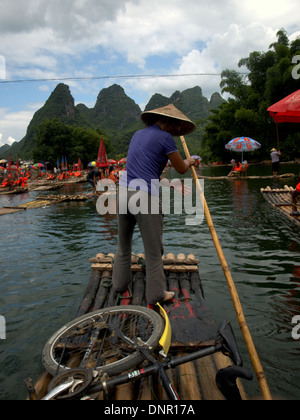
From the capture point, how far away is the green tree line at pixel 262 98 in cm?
3375

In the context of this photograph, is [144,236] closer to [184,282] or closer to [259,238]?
[184,282]

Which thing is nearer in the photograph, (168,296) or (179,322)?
(179,322)

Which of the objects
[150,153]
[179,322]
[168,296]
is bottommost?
[179,322]

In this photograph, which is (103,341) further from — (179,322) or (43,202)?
(43,202)

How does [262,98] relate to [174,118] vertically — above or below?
above

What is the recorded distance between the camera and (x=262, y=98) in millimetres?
39125

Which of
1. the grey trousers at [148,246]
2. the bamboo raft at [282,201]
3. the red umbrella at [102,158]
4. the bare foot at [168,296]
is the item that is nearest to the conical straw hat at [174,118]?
the grey trousers at [148,246]

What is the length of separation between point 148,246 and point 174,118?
4.29ft

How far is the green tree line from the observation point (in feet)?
111

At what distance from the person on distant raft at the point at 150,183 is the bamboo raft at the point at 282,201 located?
4.61 m

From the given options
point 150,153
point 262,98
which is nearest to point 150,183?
point 150,153

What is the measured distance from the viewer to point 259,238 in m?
5.99

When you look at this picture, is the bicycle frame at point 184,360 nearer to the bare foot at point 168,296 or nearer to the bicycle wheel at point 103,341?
the bicycle wheel at point 103,341

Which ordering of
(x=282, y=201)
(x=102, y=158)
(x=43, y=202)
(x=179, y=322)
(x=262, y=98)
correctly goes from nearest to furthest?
1. (x=179, y=322)
2. (x=282, y=201)
3. (x=43, y=202)
4. (x=102, y=158)
5. (x=262, y=98)
